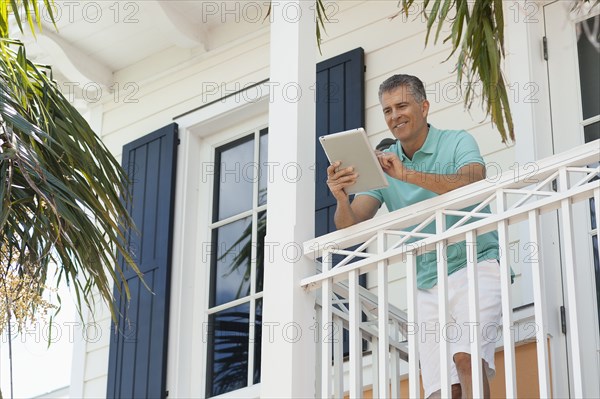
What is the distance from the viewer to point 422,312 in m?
4.50

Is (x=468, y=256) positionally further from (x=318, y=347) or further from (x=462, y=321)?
(x=318, y=347)

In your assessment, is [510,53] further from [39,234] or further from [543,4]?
[39,234]

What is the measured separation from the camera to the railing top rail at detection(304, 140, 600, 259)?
385 centimetres

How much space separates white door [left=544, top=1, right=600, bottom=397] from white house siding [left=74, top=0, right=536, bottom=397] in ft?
1.09

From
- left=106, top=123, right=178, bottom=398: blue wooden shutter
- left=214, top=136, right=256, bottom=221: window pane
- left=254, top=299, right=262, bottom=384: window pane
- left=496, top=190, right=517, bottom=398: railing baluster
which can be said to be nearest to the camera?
left=496, top=190, right=517, bottom=398: railing baluster

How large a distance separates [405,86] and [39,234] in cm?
172

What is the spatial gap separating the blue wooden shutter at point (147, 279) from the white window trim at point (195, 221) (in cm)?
6

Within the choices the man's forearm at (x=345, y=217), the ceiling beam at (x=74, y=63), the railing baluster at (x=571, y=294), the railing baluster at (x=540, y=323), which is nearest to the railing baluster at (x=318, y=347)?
the man's forearm at (x=345, y=217)

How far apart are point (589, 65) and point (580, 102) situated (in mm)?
208

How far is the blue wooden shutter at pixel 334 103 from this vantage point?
641 centimetres

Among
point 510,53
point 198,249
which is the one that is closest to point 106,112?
point 198,249

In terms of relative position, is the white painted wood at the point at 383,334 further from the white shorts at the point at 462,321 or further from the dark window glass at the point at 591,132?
the dark window glass at the point at 591,132

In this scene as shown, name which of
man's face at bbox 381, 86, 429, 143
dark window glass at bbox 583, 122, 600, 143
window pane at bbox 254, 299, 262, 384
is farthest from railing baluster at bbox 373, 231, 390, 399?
window pane at bbox 254, 299, 262, 384

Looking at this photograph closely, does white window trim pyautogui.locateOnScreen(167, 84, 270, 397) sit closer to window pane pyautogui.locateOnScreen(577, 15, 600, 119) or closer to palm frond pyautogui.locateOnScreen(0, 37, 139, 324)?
palm frond pyautogui.locateOnScreen(0, 37, 139, 324)
